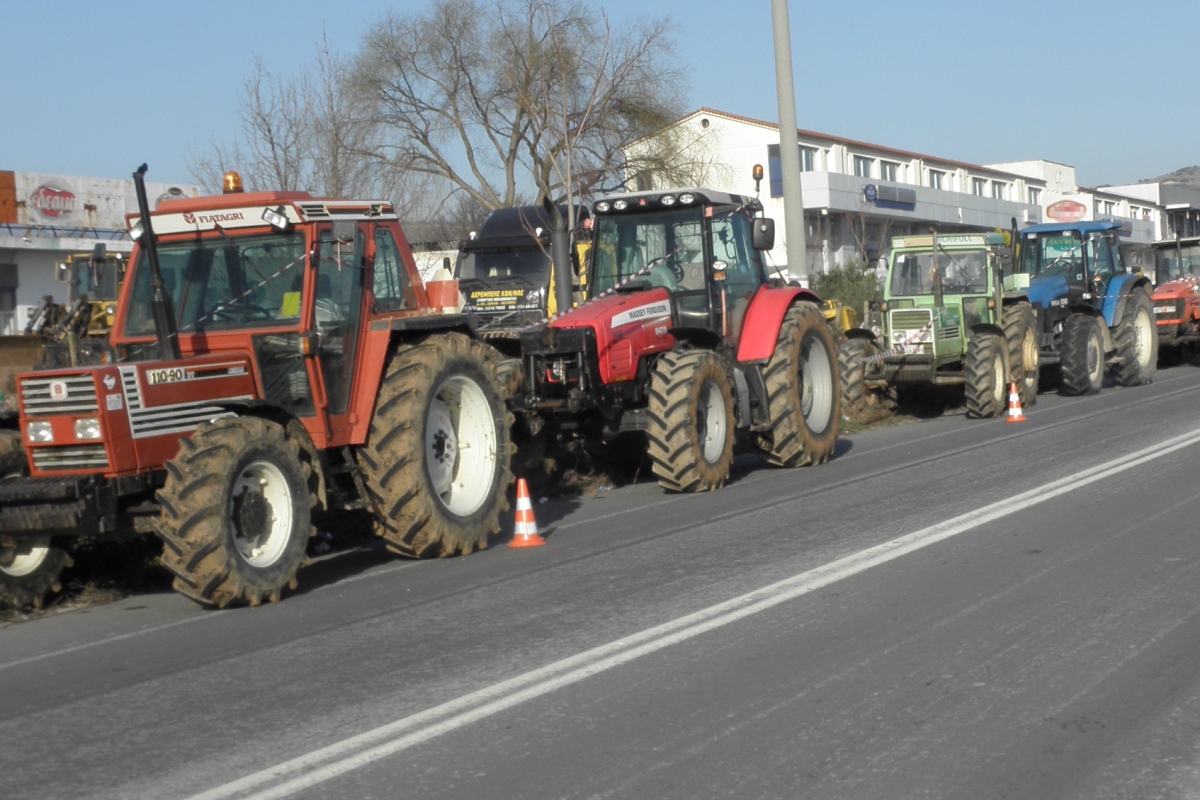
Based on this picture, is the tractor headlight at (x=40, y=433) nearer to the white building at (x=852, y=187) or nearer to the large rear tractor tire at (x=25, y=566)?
the large rear tractor tire at (x=25, y=566)

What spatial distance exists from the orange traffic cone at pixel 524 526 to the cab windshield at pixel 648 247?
3705 millimetres

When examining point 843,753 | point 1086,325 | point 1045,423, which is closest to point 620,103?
point 1086,325

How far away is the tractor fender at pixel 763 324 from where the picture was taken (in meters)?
13.6

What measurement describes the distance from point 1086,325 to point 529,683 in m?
17.8

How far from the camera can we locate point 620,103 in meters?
38.2

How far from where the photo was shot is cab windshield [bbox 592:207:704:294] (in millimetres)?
13242

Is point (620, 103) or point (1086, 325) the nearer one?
point (1086, 325)

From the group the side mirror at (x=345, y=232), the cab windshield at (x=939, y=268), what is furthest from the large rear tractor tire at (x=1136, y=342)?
the side mirror at (x=345, y=232)

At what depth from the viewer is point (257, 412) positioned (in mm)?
8492

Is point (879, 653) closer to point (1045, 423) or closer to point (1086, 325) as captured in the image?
point (1045, 423)

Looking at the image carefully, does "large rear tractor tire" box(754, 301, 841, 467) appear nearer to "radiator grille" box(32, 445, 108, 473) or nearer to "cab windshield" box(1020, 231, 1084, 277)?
"radiator grille" box(32, 445, 108, 473)

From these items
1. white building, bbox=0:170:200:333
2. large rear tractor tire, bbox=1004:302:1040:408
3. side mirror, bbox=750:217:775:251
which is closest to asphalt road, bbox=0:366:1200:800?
side mirror, bbox=750:217:775:251

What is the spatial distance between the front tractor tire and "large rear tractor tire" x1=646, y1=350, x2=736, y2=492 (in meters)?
4.28

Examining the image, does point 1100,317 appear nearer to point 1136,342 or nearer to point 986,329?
point 1136,342
